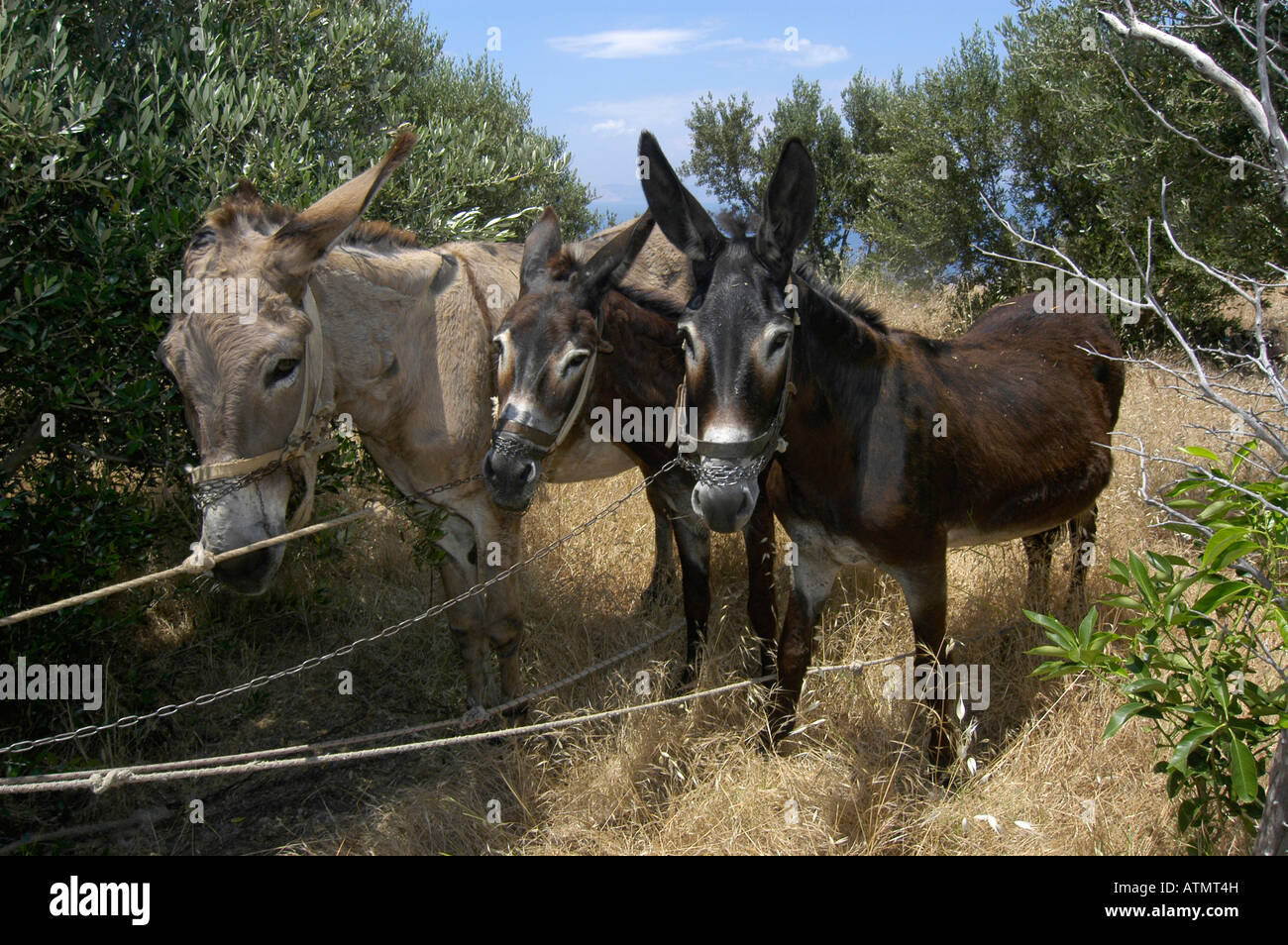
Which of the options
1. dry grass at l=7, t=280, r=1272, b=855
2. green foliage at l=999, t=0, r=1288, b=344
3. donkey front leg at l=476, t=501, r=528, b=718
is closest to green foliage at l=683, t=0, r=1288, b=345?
green foliage at l=999, t=0, r=1288, b=344

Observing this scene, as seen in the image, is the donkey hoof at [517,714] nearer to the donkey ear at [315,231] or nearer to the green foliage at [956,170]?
the donkey ear at [315,231]

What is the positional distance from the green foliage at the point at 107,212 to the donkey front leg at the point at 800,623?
2479 millimetres

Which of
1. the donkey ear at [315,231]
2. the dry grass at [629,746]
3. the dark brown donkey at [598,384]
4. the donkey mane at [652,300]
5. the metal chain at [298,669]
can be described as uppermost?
the donkey ear at [315,231]

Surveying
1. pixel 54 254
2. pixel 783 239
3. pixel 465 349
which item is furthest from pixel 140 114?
pixel 783 239

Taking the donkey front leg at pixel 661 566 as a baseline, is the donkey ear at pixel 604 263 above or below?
above

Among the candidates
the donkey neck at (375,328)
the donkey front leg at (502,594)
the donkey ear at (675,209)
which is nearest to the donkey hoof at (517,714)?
the donkey front leg at (502,594)

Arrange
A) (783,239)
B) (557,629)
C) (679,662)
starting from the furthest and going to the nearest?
(557,629) → (679,662) → (783,239)

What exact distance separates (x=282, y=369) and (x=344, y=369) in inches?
20.3

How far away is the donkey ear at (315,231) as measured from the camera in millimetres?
3016

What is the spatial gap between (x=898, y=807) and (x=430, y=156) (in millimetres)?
4401

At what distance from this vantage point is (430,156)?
5137 millimetres

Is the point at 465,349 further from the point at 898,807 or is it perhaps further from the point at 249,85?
the point at 898,807

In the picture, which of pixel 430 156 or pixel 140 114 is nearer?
pixel 140 114

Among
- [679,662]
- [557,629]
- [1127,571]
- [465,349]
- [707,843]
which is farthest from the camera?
[557,629]
